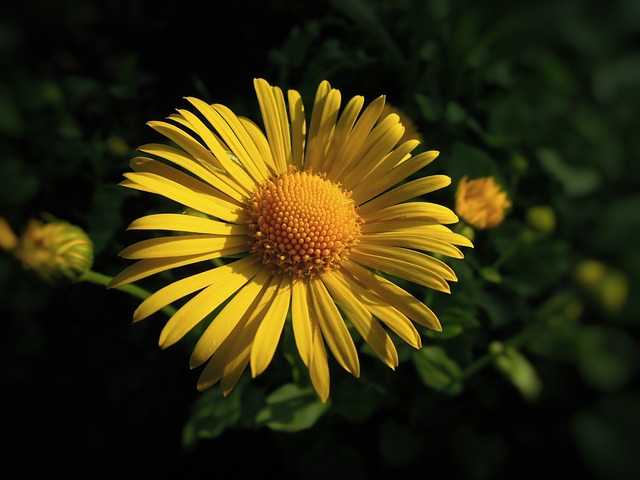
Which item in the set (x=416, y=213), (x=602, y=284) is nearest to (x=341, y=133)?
(x=416, y=213)

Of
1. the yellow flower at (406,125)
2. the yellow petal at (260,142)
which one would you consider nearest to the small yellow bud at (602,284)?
the yellow flower at (406,125)

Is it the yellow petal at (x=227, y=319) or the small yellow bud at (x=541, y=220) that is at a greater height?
the small yellow bud at (x=541, y=220)

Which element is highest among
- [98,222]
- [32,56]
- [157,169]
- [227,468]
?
[32,56]

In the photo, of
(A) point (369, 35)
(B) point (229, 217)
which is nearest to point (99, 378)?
(B) point (229, 217)

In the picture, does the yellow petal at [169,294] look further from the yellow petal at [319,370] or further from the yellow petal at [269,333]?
the yellow petal at [319,370]

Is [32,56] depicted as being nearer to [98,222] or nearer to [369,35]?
[98,222]

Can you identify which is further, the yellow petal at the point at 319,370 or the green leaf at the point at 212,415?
the green leaf at the point at 212,415
